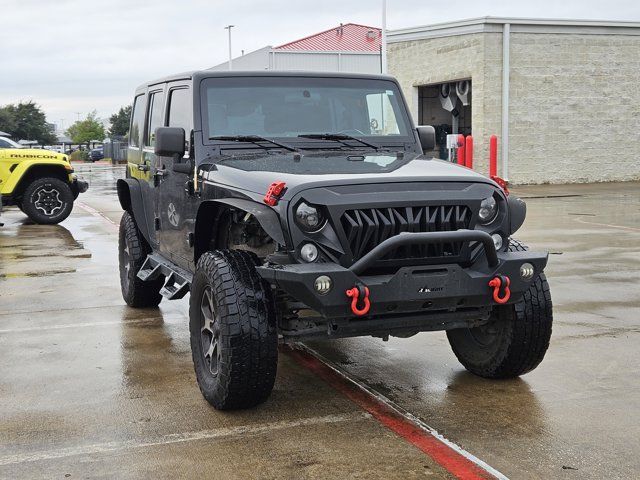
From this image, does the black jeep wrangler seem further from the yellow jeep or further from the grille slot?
the yellow jeep

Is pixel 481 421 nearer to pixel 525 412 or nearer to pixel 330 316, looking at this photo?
pixel 525 412

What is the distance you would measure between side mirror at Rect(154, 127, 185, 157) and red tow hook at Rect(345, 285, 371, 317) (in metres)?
1.93

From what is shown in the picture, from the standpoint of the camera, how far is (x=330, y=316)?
13.7 feet

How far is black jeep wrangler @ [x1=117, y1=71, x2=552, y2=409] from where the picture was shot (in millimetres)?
4254

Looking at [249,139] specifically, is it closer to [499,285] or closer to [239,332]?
[239,332]

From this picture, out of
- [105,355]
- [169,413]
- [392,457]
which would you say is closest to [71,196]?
[105,355]

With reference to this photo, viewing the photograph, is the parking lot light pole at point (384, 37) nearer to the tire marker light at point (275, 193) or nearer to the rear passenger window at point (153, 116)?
the rear passenger window at point (153, 116)

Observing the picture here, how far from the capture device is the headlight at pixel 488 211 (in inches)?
180

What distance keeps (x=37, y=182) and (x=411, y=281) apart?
1236cm

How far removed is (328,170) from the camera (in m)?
4.68

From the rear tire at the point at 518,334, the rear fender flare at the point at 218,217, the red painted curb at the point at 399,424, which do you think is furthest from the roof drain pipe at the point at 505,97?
the rear fender flare at the point at 218,217

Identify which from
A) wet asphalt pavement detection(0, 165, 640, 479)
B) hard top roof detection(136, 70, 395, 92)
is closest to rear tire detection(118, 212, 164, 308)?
wet asphalt pavement detection(0, 165, 640, 479)

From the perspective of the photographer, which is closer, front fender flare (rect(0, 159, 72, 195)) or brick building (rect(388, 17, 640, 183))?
front fender flare (rect(0, 159, 72, 195))

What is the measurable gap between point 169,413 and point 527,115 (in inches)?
841
